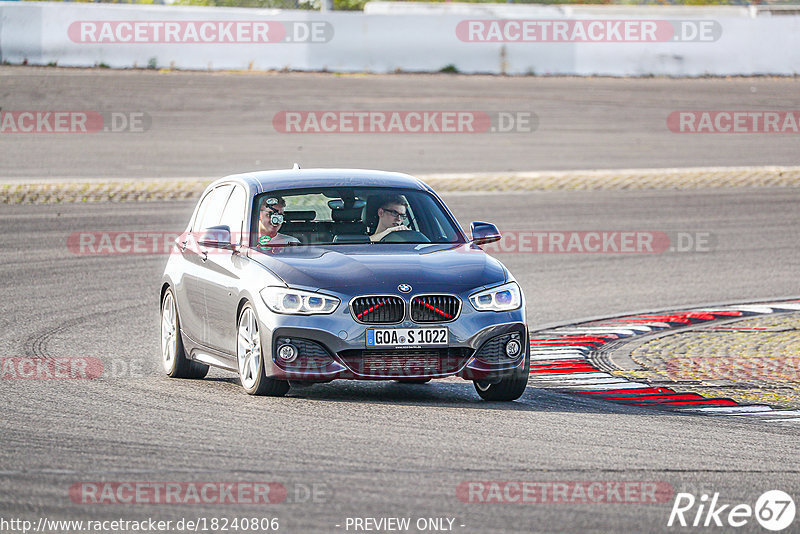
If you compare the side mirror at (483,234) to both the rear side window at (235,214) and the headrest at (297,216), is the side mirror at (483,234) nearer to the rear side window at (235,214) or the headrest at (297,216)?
the headrest at (297,216)

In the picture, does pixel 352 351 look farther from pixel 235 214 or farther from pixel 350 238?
pixel 235 214

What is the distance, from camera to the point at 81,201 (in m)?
21.9

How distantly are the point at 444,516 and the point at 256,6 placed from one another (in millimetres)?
28217

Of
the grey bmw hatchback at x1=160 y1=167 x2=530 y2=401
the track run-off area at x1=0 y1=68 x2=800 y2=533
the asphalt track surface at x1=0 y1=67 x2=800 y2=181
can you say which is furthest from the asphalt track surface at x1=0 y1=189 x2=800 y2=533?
the asphalt track surface at x1=0 y1=67 x2=800 y2=181

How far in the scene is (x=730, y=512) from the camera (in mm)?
6355

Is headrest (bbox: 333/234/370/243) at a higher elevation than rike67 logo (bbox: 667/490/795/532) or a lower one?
higher

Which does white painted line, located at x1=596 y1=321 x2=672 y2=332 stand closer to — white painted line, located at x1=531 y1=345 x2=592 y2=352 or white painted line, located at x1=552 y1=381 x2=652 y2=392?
white painted line, located at x1=531 y1=345 x2=592 y2=352

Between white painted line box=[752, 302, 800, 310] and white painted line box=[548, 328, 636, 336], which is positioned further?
white painted line box=[752, 302, 800, 310]

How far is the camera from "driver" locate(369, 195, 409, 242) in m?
10.3

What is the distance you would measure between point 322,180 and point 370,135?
62.6ft

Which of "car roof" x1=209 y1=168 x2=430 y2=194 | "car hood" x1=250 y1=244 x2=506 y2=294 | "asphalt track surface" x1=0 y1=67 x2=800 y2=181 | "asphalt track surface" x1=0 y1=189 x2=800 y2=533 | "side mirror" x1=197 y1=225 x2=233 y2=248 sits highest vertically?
"asphalt track surface" x1=0 y1=67 x2=800 y2=181

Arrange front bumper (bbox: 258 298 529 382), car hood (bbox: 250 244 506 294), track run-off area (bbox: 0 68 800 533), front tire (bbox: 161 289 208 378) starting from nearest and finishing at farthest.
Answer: track run-off area (bbox: 0 68 800 533), front bumper (bbox: 258 298 529 382), car hood (bbox: 250 244 506 294), front tire (bbox: 161 289 208 378)

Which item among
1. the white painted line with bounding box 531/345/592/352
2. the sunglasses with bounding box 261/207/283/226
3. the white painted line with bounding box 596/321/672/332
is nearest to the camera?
the sunglasses with bounding box 261/207/283/226

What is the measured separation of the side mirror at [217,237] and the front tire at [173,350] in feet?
3.54
